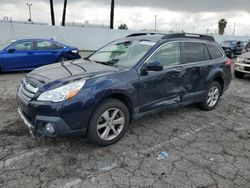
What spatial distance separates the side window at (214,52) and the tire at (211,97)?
63 centimetres

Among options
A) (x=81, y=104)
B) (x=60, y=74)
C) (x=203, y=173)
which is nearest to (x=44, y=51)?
(x=60, y=74)

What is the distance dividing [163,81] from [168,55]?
55 cm

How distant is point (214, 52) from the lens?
529 cm

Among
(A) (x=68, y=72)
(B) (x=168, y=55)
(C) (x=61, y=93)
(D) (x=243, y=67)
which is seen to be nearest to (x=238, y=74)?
(D) (x=243, y=67)

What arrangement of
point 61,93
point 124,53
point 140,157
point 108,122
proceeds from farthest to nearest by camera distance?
Answer: point 124,53 < point 108,122 < point 140,157 < point 61,93

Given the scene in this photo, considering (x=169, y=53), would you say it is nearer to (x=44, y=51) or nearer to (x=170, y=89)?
(x=170, y=89)

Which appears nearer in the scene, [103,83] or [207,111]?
[103,83]

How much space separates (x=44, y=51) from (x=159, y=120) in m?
6.63

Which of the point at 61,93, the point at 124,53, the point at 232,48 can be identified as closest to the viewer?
the point at 61,93

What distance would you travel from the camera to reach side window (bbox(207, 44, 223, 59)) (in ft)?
17.0

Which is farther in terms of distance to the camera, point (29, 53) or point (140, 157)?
point (29, 53)

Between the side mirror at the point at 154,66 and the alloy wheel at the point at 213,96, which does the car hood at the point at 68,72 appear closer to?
the side mirror at the point at 154,66

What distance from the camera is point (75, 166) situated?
2957 mm

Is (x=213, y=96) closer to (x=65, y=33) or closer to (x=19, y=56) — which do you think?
(x=19, y=56)
